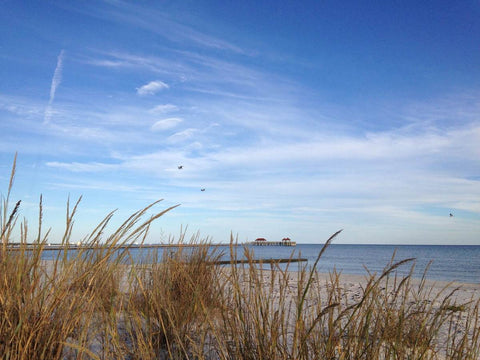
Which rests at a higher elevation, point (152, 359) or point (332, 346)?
point (332, 346)

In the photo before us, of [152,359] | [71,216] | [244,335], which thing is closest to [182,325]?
[152,359]

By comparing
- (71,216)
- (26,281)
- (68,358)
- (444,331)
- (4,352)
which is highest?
(71,216)

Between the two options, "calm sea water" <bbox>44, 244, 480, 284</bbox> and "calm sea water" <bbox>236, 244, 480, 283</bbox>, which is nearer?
"calm sea water" <bbox>44, 244, 480, 284</bbox>

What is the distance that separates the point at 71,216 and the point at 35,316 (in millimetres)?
480

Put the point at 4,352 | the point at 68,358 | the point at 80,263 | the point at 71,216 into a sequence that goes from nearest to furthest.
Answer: the point at 4,352 < the point at 71,216 < the point at 80,263 < the point at 68,358

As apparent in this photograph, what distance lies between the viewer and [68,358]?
6.66 ft

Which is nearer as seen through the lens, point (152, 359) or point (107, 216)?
point (107, 216)

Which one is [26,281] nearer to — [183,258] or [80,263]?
[80,263]

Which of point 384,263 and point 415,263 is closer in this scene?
point 415,263

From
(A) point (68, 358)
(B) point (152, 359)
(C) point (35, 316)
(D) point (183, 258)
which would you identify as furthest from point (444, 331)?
(C) point (35, 316)

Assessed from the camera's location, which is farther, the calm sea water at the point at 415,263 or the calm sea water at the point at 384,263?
the calm sea water at the point at 415,263

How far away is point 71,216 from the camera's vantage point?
1561 mm

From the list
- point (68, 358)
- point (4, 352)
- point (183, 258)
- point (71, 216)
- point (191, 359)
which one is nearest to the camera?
point (4, 352)

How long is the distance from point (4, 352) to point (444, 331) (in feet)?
11.6
